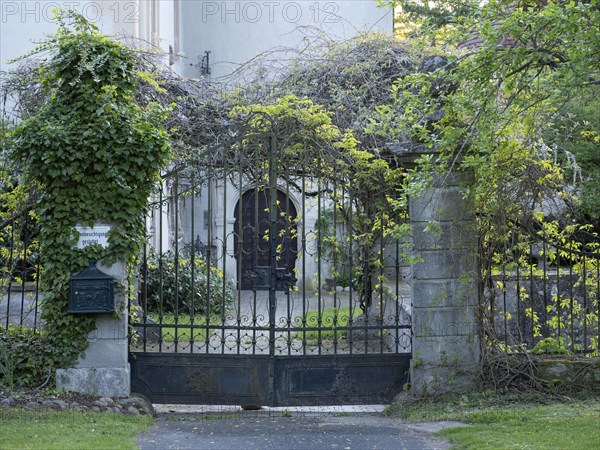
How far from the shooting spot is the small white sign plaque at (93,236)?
8.80m

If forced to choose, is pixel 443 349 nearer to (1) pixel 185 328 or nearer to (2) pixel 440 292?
(2) pixel 440 292

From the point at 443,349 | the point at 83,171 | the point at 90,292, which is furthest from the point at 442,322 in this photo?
the point at 83,171

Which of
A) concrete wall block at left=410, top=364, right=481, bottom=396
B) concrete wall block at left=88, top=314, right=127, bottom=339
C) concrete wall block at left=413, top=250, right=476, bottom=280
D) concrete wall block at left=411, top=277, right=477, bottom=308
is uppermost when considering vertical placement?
concrete wall block at left=413, top=250, right=476, bottom=280

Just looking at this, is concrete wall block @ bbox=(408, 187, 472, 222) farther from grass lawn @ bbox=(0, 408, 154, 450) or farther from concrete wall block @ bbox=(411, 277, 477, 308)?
grass lawn @ bbox=(0, 408, 154, 450)

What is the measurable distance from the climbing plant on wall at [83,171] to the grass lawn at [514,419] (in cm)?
319

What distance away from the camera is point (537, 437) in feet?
23.6

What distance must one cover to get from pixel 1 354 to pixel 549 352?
5.35 m

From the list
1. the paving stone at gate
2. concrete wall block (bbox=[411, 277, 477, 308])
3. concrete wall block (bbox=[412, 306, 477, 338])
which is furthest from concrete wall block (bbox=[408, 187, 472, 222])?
the paving stone at gate

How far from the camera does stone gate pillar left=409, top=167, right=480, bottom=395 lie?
8.83m

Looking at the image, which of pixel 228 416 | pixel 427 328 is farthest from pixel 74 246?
pixel 427 328

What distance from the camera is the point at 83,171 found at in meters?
8.84

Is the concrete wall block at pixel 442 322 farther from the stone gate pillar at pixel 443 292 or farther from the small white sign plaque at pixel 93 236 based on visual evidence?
the small white sign plaque at pixel 93 236

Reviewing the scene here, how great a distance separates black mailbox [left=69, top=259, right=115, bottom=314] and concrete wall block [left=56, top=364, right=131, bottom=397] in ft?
1.97

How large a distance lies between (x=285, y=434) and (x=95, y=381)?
6.70 feet
